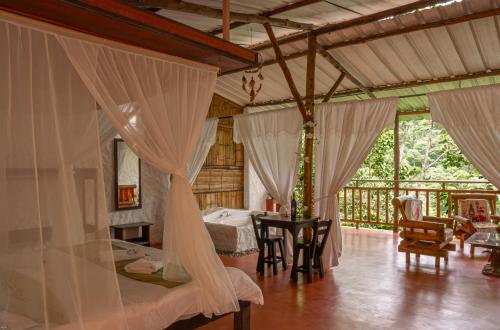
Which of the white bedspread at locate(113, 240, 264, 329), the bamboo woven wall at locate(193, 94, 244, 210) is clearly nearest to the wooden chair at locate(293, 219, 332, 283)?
the white bedspread at locate(113, 240, 264, 329)

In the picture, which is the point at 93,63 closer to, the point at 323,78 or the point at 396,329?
the point at 396,329

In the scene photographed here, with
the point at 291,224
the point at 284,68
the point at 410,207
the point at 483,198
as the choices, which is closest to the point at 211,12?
the point at 284,68

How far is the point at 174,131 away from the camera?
2633 mm

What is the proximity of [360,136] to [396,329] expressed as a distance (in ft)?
7.45

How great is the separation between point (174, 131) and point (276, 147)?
278 centimetres

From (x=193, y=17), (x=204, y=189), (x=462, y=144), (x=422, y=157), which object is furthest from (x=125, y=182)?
(x=422, y=157)

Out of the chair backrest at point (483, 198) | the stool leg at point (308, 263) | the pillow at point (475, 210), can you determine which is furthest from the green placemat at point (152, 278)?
the chair backrest at point (483, 198)

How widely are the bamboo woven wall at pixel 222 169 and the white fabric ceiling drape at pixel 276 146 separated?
7.53 feet

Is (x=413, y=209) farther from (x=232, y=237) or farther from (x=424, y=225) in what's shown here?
(x=232, y=237)

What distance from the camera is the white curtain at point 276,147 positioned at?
5129mm

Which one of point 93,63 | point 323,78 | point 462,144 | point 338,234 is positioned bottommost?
point 338,234

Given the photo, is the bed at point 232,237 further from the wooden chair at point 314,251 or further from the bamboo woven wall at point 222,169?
the bamboo woven wall at point 222,169

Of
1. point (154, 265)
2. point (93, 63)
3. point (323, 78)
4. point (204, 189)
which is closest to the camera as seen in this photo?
point (93, 63)

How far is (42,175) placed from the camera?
6.36 ft
